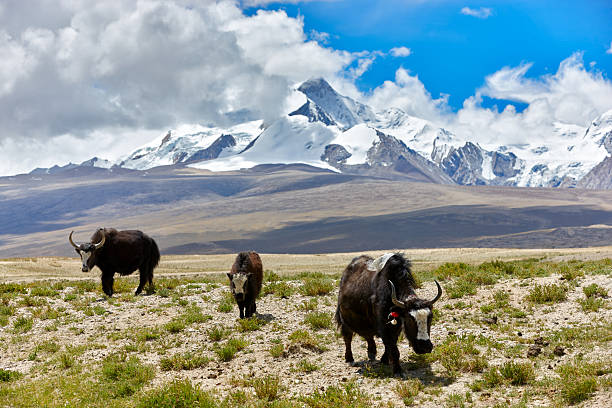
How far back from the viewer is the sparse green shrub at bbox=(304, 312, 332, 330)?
15977 millimetres

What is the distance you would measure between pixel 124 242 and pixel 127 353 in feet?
30.3

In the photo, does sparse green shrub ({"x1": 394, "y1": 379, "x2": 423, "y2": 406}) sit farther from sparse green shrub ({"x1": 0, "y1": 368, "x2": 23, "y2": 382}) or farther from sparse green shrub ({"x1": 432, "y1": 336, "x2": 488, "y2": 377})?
sparse green shrub ({"x1": 0, "y1": 368, "x2": 23, "y2": 382})

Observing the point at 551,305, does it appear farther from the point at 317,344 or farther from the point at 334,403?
the point at 334,403

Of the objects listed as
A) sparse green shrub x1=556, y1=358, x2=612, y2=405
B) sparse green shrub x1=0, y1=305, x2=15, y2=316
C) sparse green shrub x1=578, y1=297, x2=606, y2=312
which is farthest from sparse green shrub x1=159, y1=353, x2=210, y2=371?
sparse green shrub x1=578, y1=297, x2=606, y2=312

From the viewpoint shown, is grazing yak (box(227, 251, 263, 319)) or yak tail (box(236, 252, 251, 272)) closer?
grazing yak (box(227, 251, 263, 319))

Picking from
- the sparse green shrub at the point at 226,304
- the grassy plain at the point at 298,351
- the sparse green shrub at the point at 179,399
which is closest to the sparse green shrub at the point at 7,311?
the grassy plain at the point at 298,351

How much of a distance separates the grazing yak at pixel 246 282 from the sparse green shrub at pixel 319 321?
6.82ft

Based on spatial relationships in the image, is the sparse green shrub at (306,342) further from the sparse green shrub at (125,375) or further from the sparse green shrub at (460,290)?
the sparse green shrub at (460,290)

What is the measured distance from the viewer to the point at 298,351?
1359cm

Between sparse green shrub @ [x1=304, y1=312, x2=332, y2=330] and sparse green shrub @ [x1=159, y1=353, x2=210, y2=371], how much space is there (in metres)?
3.81

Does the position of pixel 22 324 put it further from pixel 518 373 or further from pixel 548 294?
pixel 548 294

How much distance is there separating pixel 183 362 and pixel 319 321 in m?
4.55

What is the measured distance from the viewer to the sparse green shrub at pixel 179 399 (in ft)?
32.8

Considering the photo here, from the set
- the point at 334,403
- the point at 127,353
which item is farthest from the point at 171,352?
the point at 334,403
